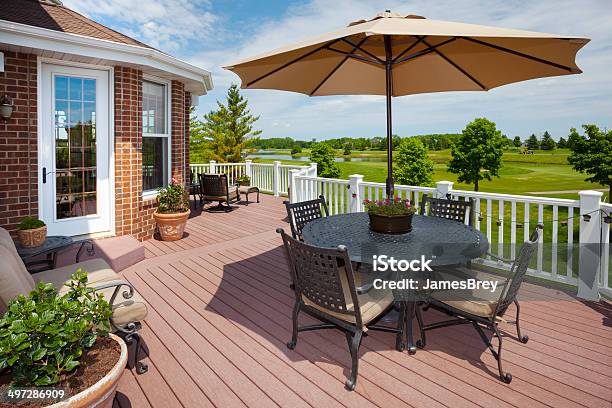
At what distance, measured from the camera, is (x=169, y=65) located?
216 inches

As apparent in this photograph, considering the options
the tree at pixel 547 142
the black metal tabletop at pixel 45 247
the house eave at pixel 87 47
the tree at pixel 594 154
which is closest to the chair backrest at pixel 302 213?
the black metal tabletop at pixel 45 247

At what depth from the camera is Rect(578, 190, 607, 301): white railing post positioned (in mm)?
3381

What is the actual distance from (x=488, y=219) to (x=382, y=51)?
2296 mm

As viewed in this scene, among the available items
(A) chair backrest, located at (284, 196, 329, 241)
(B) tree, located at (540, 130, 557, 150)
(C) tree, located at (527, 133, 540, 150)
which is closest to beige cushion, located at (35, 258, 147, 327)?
(A) chair backrest, located at (284, 196, 329, 241)

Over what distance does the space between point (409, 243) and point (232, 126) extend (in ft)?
101

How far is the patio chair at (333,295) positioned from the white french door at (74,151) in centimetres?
394

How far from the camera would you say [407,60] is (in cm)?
320

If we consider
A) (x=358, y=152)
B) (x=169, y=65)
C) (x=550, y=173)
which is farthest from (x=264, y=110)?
(x=550, y=173)

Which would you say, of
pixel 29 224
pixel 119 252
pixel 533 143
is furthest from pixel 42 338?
pixel 533 143

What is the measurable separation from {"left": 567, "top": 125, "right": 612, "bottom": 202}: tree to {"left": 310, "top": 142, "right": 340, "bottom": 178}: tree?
15468mm

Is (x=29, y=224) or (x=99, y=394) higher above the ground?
(x=29, y=224)

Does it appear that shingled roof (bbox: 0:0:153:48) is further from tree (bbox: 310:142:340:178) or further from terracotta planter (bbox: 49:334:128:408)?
tree (bbox: 310:142:340:178)

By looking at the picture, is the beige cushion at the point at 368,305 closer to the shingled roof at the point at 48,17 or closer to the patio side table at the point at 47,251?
the patio side table at the point at 47,251

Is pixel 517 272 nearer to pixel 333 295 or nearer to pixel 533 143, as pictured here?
pixel 333 295
